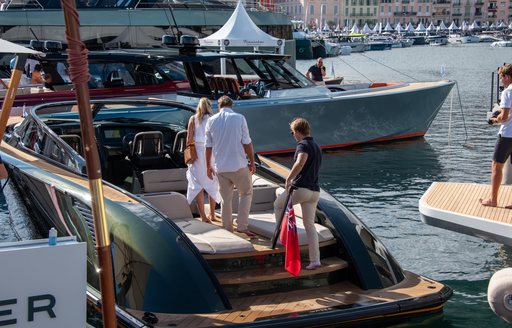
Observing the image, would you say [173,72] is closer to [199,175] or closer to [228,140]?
[199,175]

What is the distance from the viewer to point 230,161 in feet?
24.0

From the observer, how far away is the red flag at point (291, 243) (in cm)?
638

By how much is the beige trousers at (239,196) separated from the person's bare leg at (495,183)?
9.41 ft

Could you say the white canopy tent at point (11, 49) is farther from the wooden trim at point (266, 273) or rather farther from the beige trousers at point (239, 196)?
the wooden trim at point (266, 273)

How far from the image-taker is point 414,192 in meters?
13.4

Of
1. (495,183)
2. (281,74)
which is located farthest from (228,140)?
(281,74)

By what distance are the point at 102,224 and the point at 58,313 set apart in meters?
0.55

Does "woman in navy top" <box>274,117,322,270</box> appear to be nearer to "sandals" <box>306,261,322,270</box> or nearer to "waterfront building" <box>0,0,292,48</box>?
"sandals" <box>306,261,322,270</box>

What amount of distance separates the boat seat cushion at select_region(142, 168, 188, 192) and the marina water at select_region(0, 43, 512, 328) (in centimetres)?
219

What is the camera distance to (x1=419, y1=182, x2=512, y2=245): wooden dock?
313 inches

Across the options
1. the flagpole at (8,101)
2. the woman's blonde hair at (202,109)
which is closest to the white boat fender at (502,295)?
the woman's blonde hair at (202,109)

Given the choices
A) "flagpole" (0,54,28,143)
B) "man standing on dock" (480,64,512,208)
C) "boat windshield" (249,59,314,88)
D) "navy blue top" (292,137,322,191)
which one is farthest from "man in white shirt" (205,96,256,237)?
"boat windshield" (249,59,314,88)

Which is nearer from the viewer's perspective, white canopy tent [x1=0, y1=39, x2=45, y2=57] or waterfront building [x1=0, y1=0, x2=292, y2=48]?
white canopy tent [x1=0, y1=39, x2=45, y2=57]

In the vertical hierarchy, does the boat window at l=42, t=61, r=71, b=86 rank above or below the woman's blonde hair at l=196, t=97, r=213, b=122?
below
